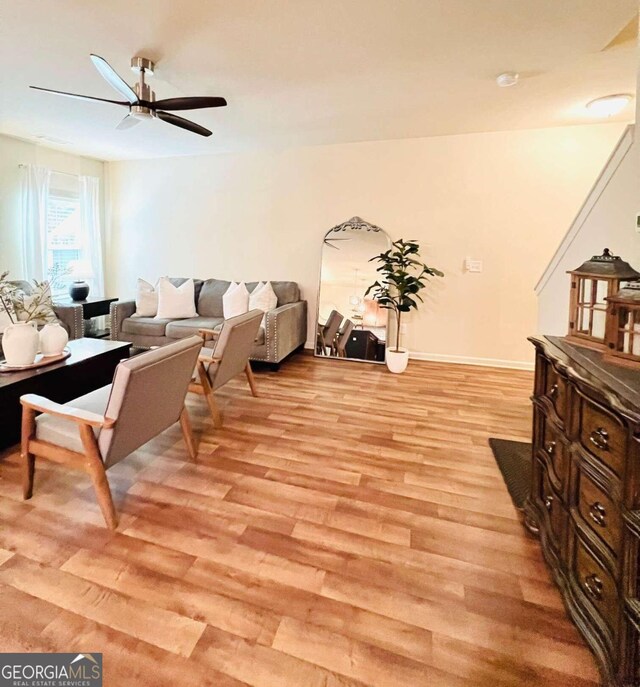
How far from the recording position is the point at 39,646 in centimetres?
126

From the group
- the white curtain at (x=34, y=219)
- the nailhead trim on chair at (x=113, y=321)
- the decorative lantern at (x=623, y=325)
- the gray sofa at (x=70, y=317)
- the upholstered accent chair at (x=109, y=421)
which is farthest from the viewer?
the white curtain at (x=34, y=219)

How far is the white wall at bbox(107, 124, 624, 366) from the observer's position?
13.9 feet

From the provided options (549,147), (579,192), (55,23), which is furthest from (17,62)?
(579,192)

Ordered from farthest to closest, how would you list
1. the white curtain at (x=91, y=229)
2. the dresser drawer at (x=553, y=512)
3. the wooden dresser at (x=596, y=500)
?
the white curtain at (x=91, y=229) → the dresser drawer at (x=553, y=512) → the wooden dresser at (x=596, y=500)

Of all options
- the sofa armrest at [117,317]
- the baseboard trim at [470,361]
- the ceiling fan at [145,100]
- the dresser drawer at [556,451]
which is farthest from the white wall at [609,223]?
the sofa armrest at [117,317]

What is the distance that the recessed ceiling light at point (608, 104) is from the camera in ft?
10.7

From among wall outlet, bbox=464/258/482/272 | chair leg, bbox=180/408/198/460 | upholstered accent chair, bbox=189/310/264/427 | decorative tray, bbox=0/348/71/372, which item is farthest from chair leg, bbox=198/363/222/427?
wall outlet, bbox=464/258/482/272

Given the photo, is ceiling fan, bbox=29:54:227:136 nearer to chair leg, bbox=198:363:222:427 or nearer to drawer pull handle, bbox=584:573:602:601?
chair leg, bbox=198:363:222:427

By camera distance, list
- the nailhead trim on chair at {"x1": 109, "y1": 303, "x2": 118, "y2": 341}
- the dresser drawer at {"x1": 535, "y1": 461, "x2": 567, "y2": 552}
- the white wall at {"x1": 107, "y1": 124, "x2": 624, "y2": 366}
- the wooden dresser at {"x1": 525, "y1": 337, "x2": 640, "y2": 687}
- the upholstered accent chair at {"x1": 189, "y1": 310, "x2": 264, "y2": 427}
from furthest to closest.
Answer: the nailhead trim on chair at {"x1": 109, "y1": 303, "x2": 118, "y2": 341} < the white wall at {"x1": 107, "y1": 124, "x2": 624, "y2": 366} < the upholstered accent chair at {"x1": 189, "y1": 310, "x2": 264, "y2": 427} < the dresser drawer at {"x1": 535, "y1": 461, "x2": 567, "y2": 552} < the wooden dresser at {"x1": 525, "y1": 337, "x2": 640, "y2": 687}

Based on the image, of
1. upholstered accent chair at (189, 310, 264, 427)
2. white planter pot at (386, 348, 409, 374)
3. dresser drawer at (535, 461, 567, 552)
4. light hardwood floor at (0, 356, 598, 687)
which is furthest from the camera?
white planter pot at (386, 348, 409, 374)

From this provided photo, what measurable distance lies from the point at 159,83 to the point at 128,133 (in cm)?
161

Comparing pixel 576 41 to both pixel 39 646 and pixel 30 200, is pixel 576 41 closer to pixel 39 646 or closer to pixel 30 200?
pixel 39 646

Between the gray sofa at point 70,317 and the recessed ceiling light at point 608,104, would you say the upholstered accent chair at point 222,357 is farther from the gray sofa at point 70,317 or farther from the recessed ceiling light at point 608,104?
the recessed ceiling light at point 608,104
